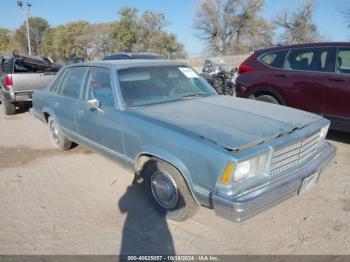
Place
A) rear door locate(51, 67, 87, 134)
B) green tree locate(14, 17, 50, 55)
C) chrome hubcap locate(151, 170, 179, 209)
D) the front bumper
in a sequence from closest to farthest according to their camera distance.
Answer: the front bumper → chrome hubcap locate(151, 170, 179, 209) → rear door locate(51, 67, 87, 134) → green tree locate(14, 17, 50, 55)

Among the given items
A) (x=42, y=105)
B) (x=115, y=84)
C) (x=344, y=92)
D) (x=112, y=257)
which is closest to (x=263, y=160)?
(x=112, y=257)

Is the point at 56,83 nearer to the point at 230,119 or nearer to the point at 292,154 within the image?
the point at 230,119

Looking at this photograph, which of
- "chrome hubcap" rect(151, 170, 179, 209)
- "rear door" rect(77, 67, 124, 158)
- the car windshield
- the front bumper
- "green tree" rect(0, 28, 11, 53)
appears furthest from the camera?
"green tree" rect(0, 28, 11, 53)

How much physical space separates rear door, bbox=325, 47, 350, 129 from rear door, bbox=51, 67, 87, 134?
12.8 ft

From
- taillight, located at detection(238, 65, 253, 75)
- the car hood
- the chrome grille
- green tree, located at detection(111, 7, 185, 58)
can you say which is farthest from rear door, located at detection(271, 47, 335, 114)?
green tree, located at detection(111, 7, 185, 58)

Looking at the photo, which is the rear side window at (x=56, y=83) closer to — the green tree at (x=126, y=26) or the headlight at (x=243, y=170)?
the headlight at (x=243, y=170)

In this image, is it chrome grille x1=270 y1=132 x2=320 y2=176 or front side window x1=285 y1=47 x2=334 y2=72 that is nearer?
chrome grille x1=270 y1=132 x2=320 y2=176

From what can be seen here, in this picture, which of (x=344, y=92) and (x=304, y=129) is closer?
(x=304, y=129)

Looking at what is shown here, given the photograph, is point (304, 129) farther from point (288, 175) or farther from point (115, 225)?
point (115, 225)

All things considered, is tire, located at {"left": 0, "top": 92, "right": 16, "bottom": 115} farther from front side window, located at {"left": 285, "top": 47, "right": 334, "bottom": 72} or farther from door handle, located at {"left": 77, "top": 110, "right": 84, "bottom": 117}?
front side window, located at {"left": 285, "top": 47, "right": 334, "bottom": 72}

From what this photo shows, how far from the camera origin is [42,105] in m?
A: 5.65

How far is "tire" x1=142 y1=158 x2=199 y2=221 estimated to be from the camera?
309 cm

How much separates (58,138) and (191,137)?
347 centimetres

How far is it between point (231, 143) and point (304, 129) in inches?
38.2
